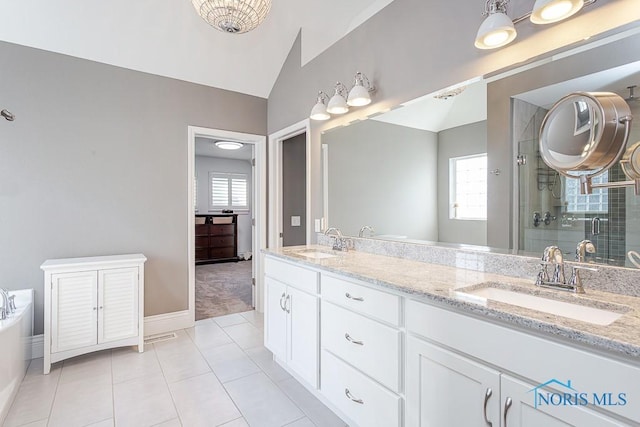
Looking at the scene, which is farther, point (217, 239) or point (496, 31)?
point (217, 239)

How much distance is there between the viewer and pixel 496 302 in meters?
1.12

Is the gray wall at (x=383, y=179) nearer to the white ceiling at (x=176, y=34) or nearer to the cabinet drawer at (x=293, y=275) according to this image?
the cabinet drawer at (x=293, y=275)

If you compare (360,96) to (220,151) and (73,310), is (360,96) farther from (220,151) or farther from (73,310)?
(220,151)

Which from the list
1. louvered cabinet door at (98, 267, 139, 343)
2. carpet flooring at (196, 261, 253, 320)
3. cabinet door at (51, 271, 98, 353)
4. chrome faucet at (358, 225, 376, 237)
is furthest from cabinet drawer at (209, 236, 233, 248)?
chrome faucet at (358, 225, 376, 237)

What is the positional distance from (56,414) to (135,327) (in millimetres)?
853

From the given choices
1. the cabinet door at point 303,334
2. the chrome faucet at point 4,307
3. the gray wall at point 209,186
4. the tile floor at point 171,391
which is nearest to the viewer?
the tile floor at point 171,391

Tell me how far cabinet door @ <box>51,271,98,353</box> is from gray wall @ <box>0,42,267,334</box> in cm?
42

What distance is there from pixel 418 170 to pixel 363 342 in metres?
1.13

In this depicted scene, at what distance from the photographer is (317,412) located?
6.30 feet

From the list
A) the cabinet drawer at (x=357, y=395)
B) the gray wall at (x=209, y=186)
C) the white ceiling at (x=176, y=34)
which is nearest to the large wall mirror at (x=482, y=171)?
the cabinet drawer at (x=357, y=395)

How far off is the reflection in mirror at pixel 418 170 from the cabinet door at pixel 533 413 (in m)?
0.85

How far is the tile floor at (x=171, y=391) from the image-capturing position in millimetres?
1850

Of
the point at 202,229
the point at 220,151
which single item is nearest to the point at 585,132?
the point at 220,151

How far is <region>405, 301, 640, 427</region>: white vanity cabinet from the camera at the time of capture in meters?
0.83
